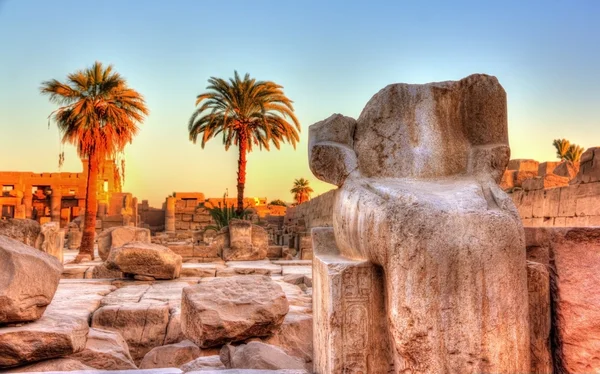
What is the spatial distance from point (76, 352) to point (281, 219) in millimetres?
34721

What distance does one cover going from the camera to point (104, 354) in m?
3.52

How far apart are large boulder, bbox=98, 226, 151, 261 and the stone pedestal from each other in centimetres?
1098

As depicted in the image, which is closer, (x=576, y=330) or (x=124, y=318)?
(x=576, y=330)

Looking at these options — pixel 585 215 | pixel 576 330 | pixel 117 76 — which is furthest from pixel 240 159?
pixel 576 330

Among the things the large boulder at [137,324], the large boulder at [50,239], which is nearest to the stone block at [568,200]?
the large boulder at [137,324]

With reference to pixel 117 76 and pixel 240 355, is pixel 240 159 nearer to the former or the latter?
pixel 117 76

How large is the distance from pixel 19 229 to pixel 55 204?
126 feet

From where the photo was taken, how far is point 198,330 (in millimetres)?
3857

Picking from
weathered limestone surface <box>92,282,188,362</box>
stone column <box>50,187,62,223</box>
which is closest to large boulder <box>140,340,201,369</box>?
weathered limestone surface <box>92,282,188,362</box>

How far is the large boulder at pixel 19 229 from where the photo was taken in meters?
4.82

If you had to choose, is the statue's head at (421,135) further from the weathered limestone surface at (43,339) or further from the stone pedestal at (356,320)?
the weathered limestone surface at (43,339)

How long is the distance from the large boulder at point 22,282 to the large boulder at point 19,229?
4.74 ft

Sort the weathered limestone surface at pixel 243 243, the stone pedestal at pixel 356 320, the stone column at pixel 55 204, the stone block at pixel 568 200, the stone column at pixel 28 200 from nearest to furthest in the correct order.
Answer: the stone pedestal at pixel 356 320 → the stone block at pixel 568 200 → the weathered limestone surface at pixel 243 243 → the stone column at pixel 55 204 → the stone column at pixel 28 200

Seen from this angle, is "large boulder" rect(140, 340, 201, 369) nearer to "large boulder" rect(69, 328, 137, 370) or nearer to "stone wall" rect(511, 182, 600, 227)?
"large boulder" rect(69, 328, 137, 370)
